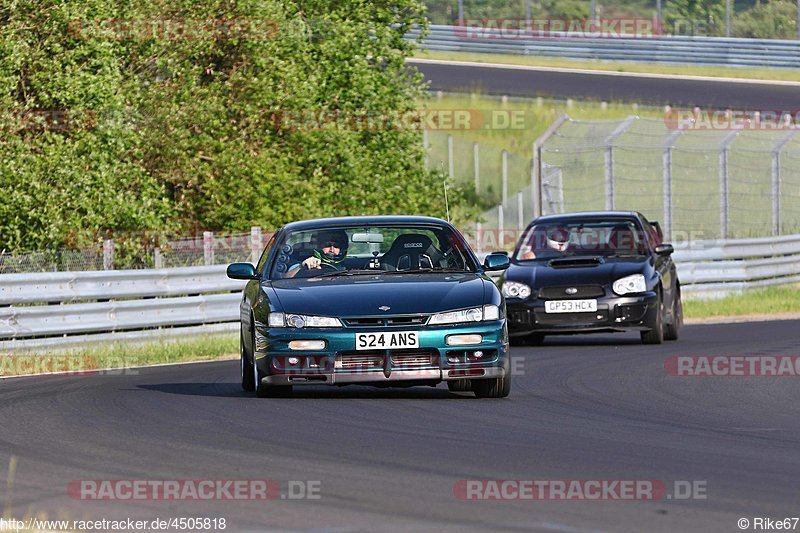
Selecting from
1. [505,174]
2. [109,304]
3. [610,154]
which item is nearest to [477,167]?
[505,174]

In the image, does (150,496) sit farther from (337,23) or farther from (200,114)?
(337,23)

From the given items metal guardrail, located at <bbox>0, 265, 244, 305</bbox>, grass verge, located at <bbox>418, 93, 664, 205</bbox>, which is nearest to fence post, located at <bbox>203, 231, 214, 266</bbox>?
metal guardrail, located at <bbox>0, 265, 244, 305</bbox>

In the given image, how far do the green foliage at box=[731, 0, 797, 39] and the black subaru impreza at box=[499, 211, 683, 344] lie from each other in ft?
152

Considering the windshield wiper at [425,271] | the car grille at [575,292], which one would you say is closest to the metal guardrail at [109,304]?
the car grille at [575,292]

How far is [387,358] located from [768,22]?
58952 millimetres

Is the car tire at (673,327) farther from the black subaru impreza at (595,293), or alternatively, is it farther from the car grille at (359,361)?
the car grille at (359,361)

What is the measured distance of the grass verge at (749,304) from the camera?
26172mm

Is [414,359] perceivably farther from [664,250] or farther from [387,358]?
[664,250]

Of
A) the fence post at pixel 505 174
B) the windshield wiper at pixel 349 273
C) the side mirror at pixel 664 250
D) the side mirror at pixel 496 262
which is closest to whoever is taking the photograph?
the windshield wiper at pixel 349 273

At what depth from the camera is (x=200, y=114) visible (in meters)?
27.1

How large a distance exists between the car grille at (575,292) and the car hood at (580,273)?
0.05 meters

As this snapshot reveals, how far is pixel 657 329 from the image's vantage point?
18.4 m

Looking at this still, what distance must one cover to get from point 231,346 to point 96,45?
6.09 metres

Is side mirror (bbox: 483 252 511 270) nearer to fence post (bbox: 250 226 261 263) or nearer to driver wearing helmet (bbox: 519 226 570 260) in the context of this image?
driver wearing helmet (bbox: 519 226 570 260)
